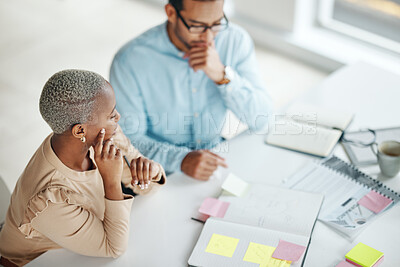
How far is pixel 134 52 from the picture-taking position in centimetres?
200

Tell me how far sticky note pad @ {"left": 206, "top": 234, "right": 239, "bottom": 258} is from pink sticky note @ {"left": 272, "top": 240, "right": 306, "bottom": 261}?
125 millimetres

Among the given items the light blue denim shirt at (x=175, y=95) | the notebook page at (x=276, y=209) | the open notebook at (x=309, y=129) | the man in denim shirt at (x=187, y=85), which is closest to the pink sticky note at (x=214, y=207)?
the notebook page at (x=276, y=209)

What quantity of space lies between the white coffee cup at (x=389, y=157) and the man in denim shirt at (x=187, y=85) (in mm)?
459

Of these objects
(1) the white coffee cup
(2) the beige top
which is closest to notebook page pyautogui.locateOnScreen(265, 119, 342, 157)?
(1) the white coffee cup

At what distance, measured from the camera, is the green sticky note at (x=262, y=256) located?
1.49 m

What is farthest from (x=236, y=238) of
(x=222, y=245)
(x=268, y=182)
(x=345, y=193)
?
(x=345, y=193)

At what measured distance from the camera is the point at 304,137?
1.97 metres

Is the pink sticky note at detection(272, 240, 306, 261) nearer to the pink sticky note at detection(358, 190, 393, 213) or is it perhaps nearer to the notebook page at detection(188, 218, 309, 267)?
the notebook page at detection(188, 218, 309, 267)

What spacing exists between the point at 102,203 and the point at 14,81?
2394mm

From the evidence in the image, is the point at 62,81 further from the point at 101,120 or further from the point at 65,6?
the point at 65,6

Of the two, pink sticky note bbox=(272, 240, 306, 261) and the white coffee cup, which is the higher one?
the white coffee cup

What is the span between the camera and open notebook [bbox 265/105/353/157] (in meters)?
1.93

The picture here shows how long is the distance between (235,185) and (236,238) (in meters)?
0.24

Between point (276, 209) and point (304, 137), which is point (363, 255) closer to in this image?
point (276, 209)
